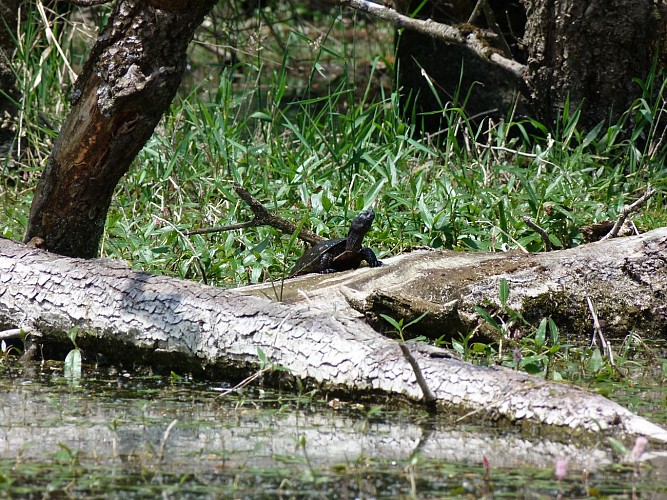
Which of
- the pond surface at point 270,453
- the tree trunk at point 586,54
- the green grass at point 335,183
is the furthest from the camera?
the tree trunk at point 586,54

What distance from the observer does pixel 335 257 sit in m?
4.49

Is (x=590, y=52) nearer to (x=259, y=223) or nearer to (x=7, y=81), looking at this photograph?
(x=259, y=223)

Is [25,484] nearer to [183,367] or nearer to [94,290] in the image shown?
[183,367]

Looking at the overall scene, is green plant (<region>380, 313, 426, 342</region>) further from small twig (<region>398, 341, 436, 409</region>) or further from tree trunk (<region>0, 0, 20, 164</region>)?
tree trunk (<region>0, 0, 20, 164</region>)

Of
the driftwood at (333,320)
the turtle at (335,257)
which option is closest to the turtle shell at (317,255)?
the turtle at (335,257)

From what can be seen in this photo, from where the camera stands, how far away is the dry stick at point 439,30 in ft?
14.1

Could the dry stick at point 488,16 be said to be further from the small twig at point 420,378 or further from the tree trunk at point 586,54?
the small twig at point 420,378

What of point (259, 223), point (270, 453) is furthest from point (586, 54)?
point (270, 453)

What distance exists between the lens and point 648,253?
4098 mm

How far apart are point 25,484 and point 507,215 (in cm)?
334

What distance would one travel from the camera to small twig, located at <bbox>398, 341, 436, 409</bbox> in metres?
2.56

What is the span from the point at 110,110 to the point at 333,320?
4.45 feet

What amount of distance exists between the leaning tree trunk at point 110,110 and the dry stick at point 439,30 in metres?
0.90

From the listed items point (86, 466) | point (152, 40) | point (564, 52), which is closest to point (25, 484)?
point (86, 466)
